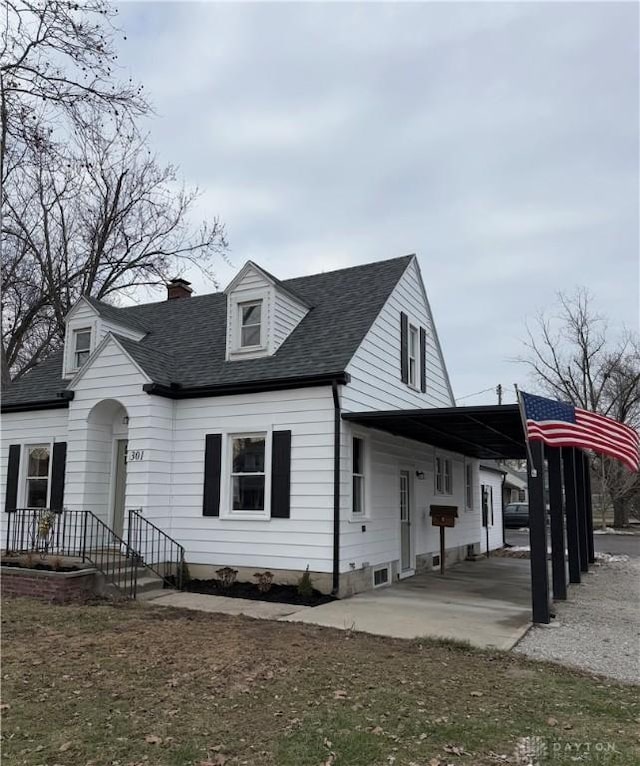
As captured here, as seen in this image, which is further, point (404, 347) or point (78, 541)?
point (404, 347)

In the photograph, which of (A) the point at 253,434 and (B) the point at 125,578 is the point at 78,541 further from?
(A) the point at 253,434

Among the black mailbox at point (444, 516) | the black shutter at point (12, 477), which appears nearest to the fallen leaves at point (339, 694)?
the black mailbox at point (444, 516)

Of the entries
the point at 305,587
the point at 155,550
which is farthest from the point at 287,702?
the point at 155,550

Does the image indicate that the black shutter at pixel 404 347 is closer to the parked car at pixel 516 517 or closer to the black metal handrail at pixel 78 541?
the black metal handrail at pixel 78 541

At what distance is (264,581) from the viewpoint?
33.1ft

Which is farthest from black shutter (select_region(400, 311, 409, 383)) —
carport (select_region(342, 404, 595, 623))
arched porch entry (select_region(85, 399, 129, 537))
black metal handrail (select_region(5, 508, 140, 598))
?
black metal handrail (select_region(5, 508, 140, 598))

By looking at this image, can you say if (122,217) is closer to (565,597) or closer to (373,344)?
(373,344)

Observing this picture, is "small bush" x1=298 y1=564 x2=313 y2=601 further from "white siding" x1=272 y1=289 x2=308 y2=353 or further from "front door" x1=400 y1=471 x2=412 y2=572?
"white siding" x1=272 y1=289 x2=308 y2=353

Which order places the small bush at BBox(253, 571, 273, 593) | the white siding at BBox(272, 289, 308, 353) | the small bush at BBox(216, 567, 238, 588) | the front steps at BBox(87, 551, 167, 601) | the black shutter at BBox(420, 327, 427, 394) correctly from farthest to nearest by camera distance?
the black shutter at BBox(420, 327, 427, 394)
the white siding at BBox(272, 289, 308, 353)
the small bush at BBox(216, 567, 238, 588)
the small bush at BBox(253, 571, 273, 593)
the front steps at BBox(87, 551, 167, 601)

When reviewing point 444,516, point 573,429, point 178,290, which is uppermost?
point 178,290

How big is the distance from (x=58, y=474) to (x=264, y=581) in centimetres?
523

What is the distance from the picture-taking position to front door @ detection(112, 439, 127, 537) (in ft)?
38.4

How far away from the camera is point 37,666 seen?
5.70 metres

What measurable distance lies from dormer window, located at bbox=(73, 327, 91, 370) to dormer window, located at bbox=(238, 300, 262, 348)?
12.4 ft
